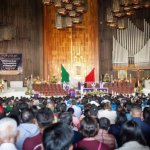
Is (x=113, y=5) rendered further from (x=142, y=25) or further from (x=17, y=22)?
(x=17, y=22)

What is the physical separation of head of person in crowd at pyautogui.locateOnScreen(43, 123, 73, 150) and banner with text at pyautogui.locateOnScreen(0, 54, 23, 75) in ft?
63.8

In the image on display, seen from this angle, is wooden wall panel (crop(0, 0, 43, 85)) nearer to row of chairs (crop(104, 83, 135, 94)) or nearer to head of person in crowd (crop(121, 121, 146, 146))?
row of chairs (crop(104, 83, 135, 94))

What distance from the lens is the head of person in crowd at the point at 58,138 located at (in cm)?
201

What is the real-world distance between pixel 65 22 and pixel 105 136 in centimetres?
1474

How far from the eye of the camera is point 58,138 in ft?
6.67

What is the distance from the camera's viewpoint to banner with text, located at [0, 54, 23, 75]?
20844 mm

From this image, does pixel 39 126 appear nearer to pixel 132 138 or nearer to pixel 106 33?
pixel 132 138

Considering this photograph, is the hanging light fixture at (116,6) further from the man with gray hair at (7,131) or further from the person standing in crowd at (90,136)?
the man with gray hair at (7,131)

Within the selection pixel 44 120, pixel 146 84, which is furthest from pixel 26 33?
pixel 44 120

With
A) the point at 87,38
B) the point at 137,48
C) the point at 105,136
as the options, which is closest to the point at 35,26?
the point at 87,38

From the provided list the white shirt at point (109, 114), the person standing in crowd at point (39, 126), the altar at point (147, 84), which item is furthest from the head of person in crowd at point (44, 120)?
the altar at point (147, 84)

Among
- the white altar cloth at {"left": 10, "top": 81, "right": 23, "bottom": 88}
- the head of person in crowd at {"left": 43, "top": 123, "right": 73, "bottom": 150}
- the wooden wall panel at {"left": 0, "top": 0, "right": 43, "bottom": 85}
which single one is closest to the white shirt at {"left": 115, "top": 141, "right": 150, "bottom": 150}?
the head of person in crowd at {"left": 43, "top": 123, "right": 73, "bottom": 150}

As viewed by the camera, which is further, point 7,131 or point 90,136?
point 90,136

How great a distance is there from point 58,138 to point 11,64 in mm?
19625
